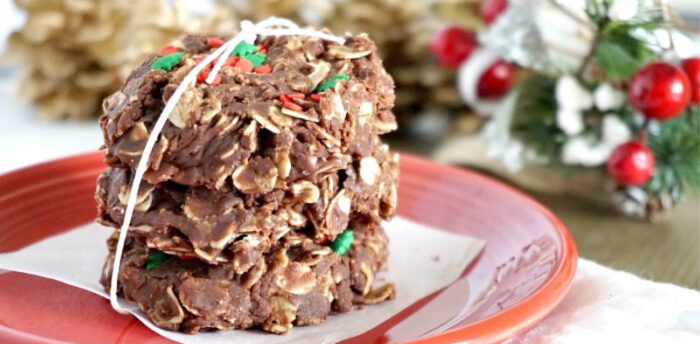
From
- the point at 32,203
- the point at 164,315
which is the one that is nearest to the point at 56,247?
the point at 32,203

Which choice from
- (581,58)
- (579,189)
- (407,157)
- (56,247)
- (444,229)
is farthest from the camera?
(579,189)

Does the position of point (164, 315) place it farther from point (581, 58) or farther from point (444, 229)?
point (581, 58)

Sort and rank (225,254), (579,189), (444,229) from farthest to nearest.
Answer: (579,189) < (444,229) < (225,254)

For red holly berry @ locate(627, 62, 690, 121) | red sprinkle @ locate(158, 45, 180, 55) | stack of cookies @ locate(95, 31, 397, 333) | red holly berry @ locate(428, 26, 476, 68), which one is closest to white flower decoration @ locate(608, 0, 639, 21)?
red holly berry @ locate(627, 62, 690, 121)

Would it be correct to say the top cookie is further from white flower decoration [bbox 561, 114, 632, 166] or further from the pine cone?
the pine cone

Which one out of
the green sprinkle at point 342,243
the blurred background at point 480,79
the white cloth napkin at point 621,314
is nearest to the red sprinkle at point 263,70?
the green sprinkle at point 342,243

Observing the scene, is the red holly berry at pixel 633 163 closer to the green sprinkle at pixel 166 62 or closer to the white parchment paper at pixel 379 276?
the white parchment paper at pixel 379 276
